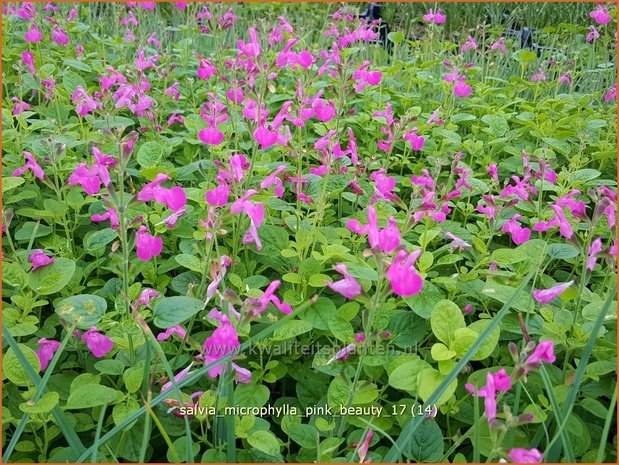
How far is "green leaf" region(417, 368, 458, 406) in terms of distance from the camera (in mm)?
1360

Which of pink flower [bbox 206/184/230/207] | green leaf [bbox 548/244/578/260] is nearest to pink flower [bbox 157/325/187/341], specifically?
pink flower [bbox 206/184/230/207]

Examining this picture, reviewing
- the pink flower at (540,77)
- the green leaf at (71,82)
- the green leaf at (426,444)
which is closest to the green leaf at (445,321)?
the green leaf at (426,444)

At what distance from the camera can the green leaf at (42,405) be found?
1316 millimetres

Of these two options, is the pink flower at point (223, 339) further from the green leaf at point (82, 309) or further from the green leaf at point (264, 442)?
the green leaf at point (82, 309)

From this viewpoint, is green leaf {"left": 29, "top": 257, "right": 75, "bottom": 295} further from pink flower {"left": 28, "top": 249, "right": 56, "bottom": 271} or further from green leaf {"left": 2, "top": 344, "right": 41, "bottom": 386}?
green leaf {"left": 2, "top": 344, "right": 41, "bottom": 386}

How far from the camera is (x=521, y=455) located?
41.1 inches

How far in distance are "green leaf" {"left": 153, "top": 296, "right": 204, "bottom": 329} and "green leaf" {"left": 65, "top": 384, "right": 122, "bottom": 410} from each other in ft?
0.68

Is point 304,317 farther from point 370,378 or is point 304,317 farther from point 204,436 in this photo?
point 204,436

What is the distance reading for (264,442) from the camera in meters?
1.39

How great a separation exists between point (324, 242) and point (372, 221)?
563mm

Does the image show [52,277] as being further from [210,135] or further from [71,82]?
[71,82]

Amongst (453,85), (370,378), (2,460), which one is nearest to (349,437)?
(370,378)

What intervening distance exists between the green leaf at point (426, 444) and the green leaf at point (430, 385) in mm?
87

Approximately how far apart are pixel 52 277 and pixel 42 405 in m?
0.42
